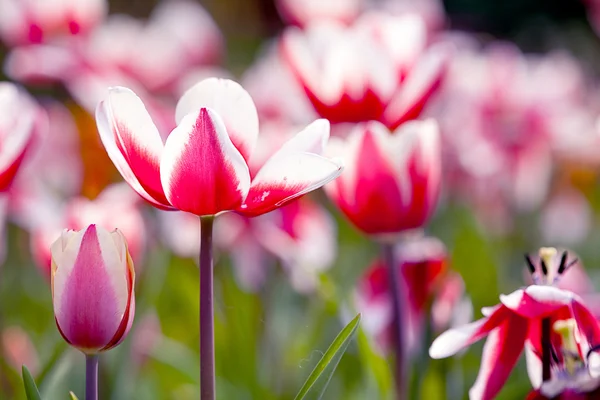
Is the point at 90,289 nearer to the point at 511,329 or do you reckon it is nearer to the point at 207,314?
the point at 207,314

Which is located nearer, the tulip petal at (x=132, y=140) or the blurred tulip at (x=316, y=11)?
the tulip petal at (x=132, y=140)

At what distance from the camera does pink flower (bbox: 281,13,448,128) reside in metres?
1.10

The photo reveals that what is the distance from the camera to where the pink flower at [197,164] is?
62cm

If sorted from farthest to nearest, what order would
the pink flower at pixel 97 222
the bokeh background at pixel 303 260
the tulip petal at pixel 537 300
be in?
1. the bokeh background at pixel 303 260
2. the pink flower at pixel 97 222
3. the tulip petal at pixel 537 300

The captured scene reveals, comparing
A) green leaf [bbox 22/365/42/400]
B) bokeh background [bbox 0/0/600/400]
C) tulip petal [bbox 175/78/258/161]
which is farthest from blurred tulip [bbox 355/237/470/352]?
green leaf [bbox 22/365/42/400]

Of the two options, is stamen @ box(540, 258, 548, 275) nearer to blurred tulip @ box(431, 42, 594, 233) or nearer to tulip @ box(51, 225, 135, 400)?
tulip @ box(51, 225, 135, 400)

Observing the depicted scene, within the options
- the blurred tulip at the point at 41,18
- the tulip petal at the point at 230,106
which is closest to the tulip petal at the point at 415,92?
the tulip petal at the point at 230,106

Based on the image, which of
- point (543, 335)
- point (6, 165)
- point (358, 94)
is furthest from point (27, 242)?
point (543, 335)

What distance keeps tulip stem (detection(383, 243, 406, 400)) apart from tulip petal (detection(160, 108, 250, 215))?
35 centimetres

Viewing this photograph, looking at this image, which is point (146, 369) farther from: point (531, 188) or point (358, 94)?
point (531, 188)

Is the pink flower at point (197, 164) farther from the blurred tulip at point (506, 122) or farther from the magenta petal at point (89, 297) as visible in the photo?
the blurred tulip at point (506, 122)

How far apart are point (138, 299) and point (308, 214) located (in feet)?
1.36

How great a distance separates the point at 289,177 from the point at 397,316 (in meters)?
0.36

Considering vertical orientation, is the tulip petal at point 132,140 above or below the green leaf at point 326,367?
above
